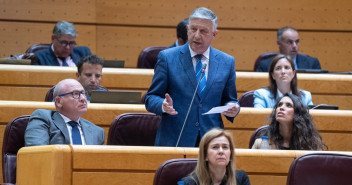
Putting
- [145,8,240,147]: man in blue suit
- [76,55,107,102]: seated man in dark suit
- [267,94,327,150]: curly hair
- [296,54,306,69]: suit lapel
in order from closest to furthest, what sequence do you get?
1. [145,8,240,147]: man in blue suit
2. [267,94,327,150]: curly hair
3. [76,55,107,102]: seated man in dark suit
4. [296,54,306,69]: suit lapel

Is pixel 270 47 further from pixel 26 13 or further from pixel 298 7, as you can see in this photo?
pixel 26 13

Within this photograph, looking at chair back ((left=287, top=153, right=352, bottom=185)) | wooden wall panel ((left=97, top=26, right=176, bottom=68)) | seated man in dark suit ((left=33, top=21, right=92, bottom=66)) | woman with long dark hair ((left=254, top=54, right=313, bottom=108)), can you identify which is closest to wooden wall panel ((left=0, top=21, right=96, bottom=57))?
wooden wall panel ((left=97, top=26, right=176, bottom=68))

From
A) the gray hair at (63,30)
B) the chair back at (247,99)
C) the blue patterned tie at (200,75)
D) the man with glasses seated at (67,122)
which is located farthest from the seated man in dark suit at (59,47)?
the blue patterned tie at (200,75)

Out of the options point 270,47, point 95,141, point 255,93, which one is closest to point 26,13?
point 270,47

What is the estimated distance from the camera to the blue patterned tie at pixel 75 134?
9.10 feet

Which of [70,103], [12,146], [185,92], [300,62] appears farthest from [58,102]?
[300,62]

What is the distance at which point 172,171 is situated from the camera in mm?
2250

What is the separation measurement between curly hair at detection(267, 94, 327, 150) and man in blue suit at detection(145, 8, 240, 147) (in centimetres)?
46

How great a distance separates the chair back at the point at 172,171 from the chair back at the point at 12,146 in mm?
749

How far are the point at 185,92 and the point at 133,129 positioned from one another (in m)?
0.51

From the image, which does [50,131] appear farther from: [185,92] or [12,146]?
[185,92]

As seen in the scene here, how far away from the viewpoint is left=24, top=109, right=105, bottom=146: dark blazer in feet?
8.59

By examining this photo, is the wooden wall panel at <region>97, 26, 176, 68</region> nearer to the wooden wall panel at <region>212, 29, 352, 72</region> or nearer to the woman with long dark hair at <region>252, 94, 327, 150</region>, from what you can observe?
the wooden wall panel at <region>212, 29, 352, 72</region>

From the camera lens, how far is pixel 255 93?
369 centimetres
